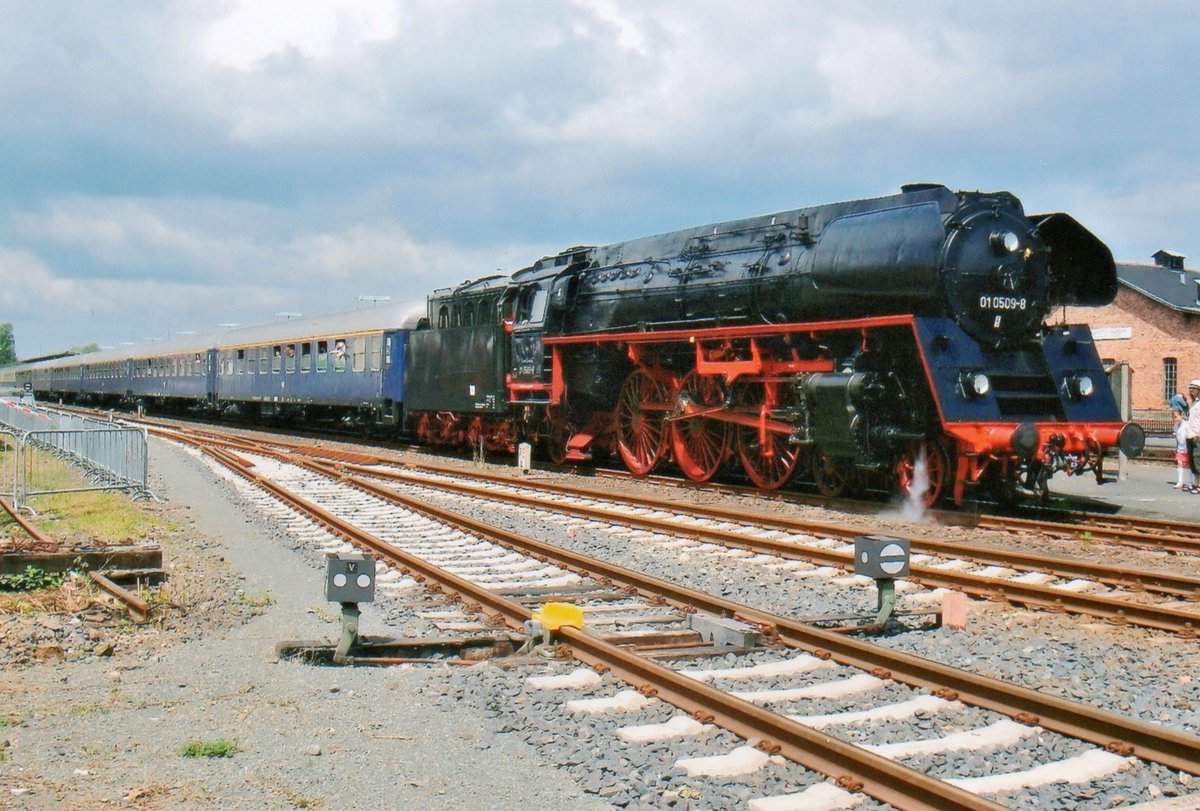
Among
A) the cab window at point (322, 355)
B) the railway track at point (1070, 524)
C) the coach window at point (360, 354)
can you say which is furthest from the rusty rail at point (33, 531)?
the cab window at point (322, 355)

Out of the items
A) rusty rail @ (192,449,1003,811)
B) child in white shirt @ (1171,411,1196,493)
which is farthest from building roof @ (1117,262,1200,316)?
rusty rail @ (192,449,1003,811)

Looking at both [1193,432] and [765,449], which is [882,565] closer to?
[765,449]

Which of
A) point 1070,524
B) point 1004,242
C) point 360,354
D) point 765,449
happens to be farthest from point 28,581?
point 360,354

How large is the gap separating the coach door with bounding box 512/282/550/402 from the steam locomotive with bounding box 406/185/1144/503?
1.25 m

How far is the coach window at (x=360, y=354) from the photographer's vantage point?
2659 centimetres

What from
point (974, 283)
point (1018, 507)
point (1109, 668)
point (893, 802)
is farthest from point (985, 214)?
point (893, 802)

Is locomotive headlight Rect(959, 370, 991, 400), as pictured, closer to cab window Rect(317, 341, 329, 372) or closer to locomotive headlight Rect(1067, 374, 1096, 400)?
locomotive headlight Rect(1067, 374, 1096, 400)

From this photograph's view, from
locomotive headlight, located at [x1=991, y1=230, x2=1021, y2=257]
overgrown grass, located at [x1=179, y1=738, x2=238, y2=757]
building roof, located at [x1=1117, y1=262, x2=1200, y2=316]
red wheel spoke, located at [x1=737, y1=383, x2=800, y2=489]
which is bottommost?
overgrown grass, located at [x1=179, y1=738, x2=238, y2=757]

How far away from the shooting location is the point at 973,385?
11406 millimetres

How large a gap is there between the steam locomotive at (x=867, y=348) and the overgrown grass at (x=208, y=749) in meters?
8.51

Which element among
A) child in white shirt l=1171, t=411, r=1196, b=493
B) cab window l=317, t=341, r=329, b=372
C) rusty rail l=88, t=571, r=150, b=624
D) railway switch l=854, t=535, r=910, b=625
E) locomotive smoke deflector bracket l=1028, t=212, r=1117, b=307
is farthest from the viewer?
cab window l=317, t=341, r=329, b=372

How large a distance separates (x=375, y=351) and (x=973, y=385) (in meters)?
17.4

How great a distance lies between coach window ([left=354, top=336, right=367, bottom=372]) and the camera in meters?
26.6

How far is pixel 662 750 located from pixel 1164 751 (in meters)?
1.93
